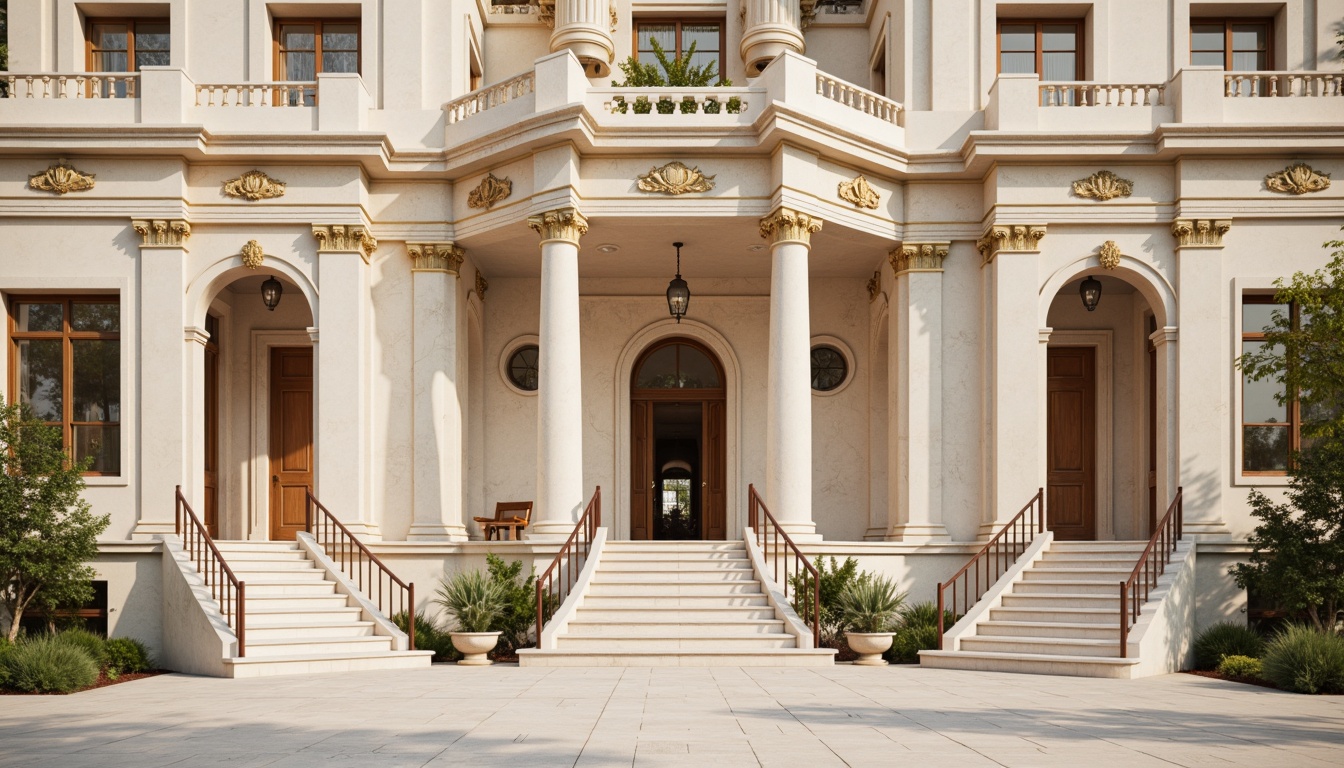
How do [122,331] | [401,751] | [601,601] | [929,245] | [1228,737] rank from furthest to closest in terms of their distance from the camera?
[929,245]
[122,331]
[601,601]
[1228,737]
[401,751]

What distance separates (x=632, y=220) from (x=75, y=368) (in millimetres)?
8536

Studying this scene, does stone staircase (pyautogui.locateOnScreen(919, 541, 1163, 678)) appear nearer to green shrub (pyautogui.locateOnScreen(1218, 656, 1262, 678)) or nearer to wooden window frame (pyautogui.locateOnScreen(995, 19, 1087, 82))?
green shrub (pyautogui.locateOnScreen(1218, 656, 1262, 678))

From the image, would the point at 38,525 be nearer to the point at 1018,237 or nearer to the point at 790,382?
the point at 790,382

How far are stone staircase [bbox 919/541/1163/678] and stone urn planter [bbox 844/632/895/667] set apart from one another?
1.73 ft

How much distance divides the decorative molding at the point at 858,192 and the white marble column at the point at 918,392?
1.00m

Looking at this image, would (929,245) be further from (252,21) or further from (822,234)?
(252,21)

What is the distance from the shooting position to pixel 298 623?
47.5 ft

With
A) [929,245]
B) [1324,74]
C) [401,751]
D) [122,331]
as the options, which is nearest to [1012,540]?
[929,245]

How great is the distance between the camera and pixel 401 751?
7.66 meters

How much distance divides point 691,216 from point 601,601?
569cm

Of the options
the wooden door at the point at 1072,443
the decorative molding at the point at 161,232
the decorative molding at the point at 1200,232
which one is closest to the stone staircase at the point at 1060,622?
the wooden door at the point at 1072,443

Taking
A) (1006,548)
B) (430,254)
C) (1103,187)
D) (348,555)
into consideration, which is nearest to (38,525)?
(348,555)

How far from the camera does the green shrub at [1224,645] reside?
46.7 ft

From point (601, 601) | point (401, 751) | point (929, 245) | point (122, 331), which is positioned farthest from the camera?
point (929, 245)
